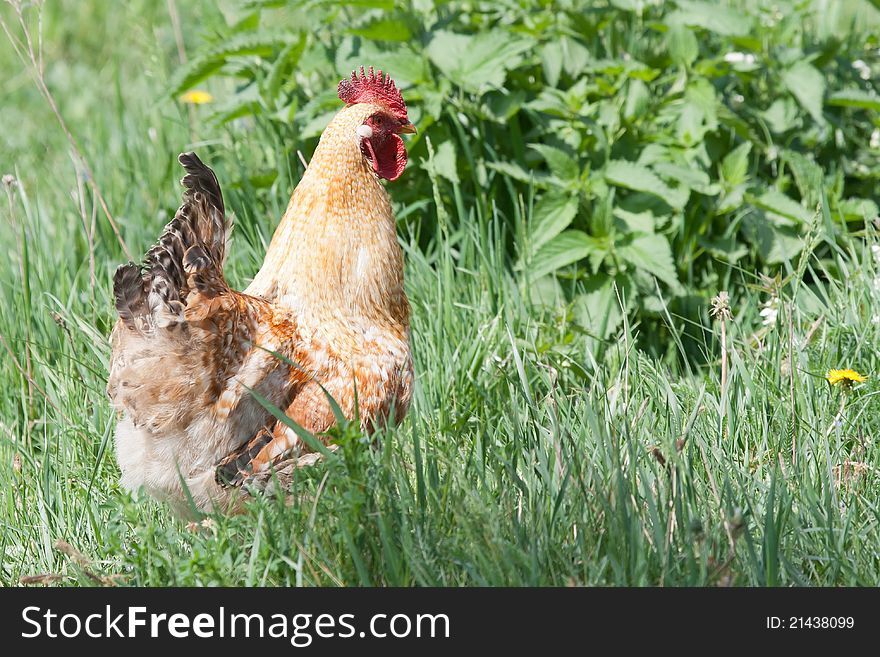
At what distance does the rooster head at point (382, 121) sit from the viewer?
10.3 ft

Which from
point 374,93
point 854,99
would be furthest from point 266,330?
point 854,99

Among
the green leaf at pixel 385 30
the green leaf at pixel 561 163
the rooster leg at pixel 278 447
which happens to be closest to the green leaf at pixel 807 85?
the green leaf at pixel 561 163

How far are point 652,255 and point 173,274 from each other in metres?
1.94

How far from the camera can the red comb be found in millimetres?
3204

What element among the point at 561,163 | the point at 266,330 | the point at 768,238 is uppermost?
the point at 561,163

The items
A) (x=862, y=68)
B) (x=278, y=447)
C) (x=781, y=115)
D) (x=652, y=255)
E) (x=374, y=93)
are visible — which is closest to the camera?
(x=278, y=447)

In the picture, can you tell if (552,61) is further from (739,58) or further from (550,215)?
(739,58)

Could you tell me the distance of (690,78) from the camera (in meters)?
4.16

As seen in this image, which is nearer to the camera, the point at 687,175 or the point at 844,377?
the point at 844,377

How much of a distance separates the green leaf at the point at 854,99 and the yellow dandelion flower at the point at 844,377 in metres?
1.47

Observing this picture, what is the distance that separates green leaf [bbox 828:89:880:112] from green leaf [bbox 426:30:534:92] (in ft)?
4.26

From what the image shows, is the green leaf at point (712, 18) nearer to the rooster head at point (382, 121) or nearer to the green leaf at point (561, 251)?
the green leaf at point (561, 251)

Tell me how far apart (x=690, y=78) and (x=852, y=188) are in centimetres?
103

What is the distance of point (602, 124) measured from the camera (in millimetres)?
4090
